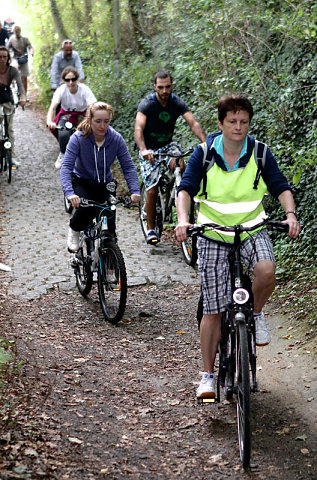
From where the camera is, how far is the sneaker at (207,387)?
477cm

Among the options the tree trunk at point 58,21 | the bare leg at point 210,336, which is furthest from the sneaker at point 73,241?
the tree trunk at point 58,21

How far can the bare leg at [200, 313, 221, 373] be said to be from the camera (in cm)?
475

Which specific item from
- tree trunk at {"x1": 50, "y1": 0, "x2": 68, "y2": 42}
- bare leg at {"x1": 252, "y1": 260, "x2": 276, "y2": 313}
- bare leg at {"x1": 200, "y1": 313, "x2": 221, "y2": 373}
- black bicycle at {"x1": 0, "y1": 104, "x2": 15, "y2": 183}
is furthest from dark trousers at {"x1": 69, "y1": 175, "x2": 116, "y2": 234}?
tree trunk at {"x1": 50, "y1": 0, "x2": 68, "y2": 42}

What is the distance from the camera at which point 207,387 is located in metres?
4.80

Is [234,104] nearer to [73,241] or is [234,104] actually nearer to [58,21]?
[73,241]

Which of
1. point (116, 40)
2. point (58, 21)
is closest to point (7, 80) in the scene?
point (116, 40)

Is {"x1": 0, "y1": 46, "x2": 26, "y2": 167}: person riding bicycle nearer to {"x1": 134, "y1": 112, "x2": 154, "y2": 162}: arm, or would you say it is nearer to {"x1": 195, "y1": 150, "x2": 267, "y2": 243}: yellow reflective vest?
{"x1": 134, "y1": 112, "x2": 154, "y2": 162}: arm

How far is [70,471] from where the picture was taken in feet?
13.3

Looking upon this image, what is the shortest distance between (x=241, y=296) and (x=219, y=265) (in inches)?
13.5

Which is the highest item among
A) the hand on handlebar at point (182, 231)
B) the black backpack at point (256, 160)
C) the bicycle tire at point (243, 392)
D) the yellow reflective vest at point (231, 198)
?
the black backpack at point (256, 160)

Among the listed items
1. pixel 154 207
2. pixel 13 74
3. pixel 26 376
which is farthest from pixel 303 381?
pixel 13 74

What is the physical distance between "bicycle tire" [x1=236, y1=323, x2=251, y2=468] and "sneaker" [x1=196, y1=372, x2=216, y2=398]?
1.59 ft

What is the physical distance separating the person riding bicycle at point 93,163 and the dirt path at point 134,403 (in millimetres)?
1253

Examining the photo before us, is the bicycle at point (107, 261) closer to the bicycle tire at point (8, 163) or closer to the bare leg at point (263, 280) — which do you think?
the bare leg at point (263, 280)
